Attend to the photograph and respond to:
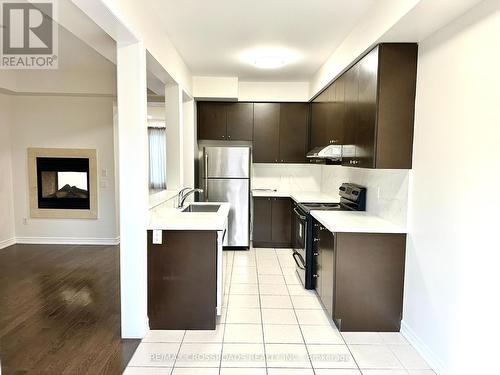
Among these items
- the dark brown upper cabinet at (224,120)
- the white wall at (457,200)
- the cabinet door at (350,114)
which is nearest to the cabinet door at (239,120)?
the dark brown upper cabinet at (224,120)

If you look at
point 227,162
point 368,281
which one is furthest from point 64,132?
point 368,281

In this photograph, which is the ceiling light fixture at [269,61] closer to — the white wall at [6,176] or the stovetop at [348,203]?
the stovetop at [348,203]

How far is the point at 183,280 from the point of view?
2809 millimetres

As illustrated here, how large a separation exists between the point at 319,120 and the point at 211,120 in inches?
67.9

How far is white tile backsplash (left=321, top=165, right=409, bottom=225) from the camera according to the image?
9.37ft

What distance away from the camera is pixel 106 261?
4.64 meters

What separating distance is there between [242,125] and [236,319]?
3.31 meters

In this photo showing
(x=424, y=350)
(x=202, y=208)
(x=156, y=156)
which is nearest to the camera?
(x=424, y=350)

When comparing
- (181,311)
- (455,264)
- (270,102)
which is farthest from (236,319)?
(270,102)

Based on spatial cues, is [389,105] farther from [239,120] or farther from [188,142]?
[239,120]

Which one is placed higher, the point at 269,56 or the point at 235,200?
the point at 269,56

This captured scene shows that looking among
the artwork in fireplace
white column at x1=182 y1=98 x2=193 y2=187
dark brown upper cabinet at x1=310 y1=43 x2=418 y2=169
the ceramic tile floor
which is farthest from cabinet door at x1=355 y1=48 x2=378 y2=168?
the artwork in fireplace

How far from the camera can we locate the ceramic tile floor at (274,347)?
91.6 inches

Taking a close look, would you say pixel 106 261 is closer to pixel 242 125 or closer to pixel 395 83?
pixel 242 125
